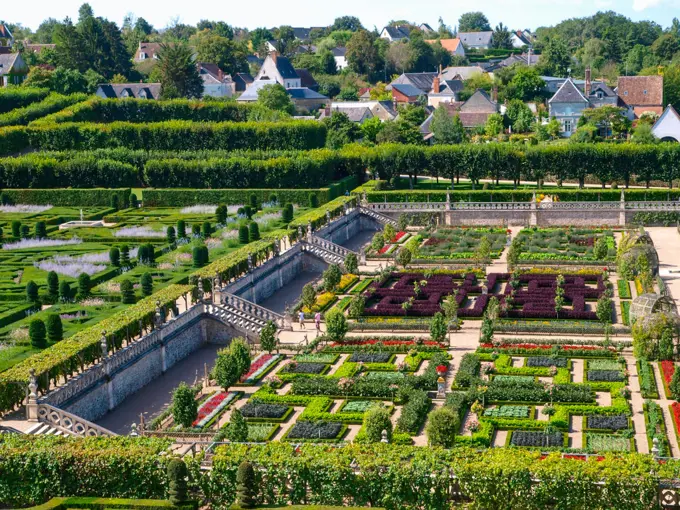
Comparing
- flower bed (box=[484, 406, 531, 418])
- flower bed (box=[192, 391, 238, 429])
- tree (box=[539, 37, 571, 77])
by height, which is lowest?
flower bed (box=[484, 406, 531, 418])

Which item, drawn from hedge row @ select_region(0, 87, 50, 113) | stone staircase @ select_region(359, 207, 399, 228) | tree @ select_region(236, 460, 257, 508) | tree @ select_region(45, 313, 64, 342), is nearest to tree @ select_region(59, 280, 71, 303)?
tree @ select_region(45, 313, 64, 342)

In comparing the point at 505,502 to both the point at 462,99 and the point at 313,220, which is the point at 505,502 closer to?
the point at 313,220

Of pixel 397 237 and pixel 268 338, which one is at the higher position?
pixel 268 338

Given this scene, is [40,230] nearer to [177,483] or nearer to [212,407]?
[212,407]

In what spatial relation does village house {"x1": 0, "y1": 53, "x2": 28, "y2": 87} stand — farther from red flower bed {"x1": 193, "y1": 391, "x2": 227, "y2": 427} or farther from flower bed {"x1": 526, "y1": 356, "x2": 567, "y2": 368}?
flower bed {"x1": 526, "y1": 356, "x2": 567, "y2": 368}

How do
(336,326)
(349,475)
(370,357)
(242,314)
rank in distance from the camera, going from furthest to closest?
(242,314) < (336,326) < (370,357) < (349,475)

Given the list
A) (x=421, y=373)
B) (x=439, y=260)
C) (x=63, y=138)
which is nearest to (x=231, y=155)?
(x=63, y=138)

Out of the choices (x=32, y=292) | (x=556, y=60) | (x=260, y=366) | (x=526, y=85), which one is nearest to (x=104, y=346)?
(x=260, y=366)
